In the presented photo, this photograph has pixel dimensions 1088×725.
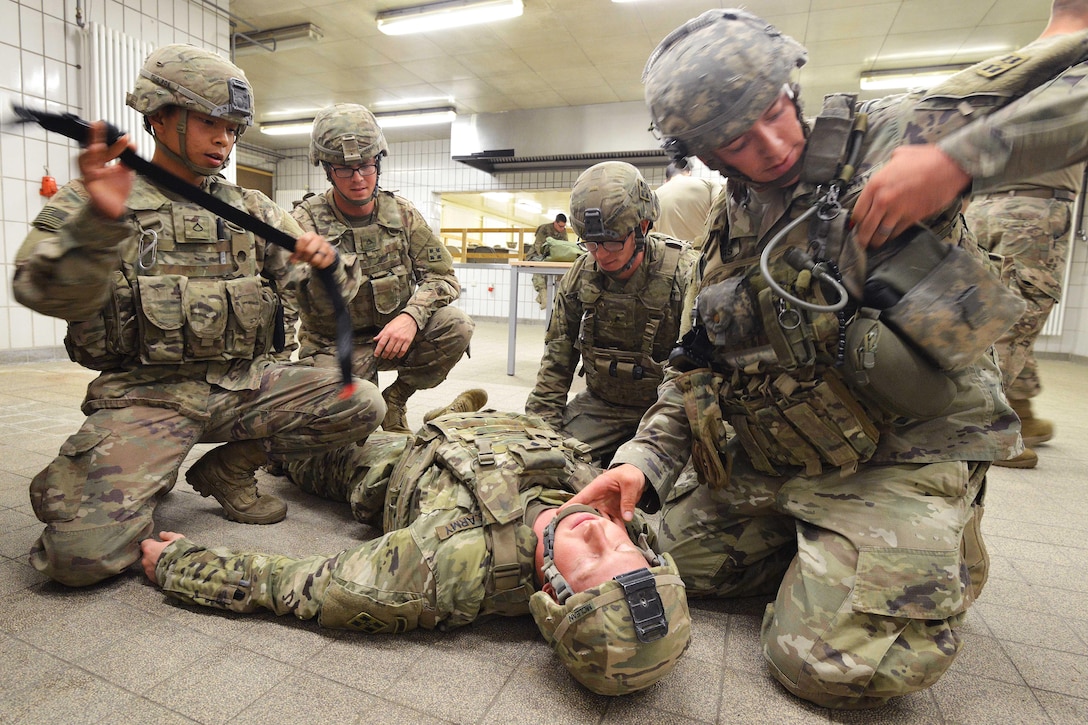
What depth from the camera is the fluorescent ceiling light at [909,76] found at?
274 inches

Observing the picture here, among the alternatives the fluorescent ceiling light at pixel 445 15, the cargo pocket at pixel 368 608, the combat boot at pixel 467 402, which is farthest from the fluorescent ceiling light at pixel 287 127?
the cargo pocket at pixel 368 608

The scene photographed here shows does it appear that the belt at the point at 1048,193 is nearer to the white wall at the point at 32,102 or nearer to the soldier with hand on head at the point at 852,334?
the soldier with hand on head at the point at 852,334

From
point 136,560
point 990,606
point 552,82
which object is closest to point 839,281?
point 990,606

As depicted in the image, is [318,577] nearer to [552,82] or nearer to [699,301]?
[699,301]

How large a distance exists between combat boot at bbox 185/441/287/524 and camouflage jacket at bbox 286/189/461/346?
2.75 ft

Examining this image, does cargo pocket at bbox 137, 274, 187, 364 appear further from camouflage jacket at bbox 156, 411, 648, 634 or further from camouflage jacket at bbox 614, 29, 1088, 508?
camouflage jacket at bbox 614, 29, 1088, 508

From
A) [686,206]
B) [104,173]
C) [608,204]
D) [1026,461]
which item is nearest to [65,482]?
[104,173]

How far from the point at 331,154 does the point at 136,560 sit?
1.77m

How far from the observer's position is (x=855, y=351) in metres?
1.33

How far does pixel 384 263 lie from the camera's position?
3.01m

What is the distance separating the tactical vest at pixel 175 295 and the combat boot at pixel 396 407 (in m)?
1.07

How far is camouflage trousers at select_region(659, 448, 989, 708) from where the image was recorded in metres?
1.25

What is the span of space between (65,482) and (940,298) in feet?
7.35

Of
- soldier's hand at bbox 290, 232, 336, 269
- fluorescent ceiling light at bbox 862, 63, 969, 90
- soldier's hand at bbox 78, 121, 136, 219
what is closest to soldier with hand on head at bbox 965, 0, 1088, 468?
soldier's hand at bbox 290, 232, 336, 269
